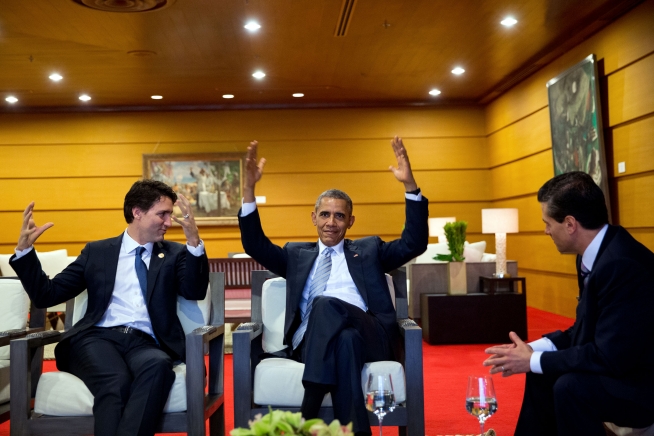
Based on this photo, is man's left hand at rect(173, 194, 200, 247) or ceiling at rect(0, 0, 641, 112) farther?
ceiling at rect(0, 0, 641, 112)

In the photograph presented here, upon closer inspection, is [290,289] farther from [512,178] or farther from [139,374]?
[512,178]

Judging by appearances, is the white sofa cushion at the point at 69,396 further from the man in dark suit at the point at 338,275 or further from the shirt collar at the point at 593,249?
the shirt collar at the point at 593,249

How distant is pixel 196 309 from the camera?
10.2ft

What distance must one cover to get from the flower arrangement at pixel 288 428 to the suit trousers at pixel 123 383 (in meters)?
1.21

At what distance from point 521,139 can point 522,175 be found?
1.62 feet

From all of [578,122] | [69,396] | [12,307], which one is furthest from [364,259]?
[578,122]

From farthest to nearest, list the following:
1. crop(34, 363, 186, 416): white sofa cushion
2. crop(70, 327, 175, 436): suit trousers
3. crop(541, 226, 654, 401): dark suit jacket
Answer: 1. crop(34, 363, 186, 416): white sofa cushion
2. crop(70, 327, 175, 436): suit trousers
3. crop(541, 226, 654, 401): dark suit jacket

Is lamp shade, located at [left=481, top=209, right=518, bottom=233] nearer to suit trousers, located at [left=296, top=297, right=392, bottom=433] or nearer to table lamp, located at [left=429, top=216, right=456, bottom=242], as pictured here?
table lamp, located at [left=429, top=216, right=456, bottom=242]

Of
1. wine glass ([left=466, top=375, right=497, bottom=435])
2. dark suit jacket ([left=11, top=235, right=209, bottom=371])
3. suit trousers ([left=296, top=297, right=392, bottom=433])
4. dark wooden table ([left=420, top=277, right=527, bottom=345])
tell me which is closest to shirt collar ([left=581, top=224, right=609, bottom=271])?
wine glass ([left=466, top=375, right=497, bottom=435])

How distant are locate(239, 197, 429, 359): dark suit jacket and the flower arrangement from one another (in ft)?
5.29

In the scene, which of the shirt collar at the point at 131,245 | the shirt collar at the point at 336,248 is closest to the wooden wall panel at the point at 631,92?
the shirt collar at the point at 336,248

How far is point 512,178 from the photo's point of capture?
10.0 m

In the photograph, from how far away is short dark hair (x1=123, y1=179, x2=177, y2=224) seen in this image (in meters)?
3.14

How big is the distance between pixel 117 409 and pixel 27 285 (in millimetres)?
725
